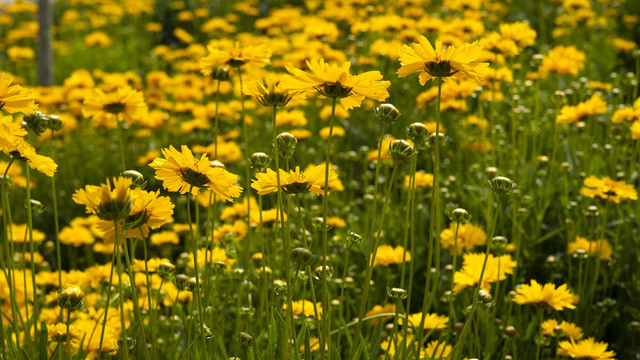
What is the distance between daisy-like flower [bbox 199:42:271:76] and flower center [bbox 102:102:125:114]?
0.30m

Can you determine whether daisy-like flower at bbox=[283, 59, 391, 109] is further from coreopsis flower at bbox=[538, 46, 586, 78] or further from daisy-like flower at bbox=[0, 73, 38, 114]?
coreopsis flower at bbox=[538, 46, 586, 78]

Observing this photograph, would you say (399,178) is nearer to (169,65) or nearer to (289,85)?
(289,85)

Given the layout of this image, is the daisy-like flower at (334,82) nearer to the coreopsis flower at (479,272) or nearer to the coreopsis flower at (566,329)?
the coreopsis flower at (479,272)

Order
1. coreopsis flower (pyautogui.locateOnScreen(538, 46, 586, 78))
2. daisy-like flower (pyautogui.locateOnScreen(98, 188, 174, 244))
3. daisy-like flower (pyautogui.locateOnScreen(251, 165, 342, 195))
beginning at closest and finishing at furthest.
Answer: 1. daisy-like flower (pyautogui.locateOnScreen(98, 188, 174, 244))
2. daisy-like flower (pyautogui.locateOnScreen(251, 165, 342, 195))
3. coreopsis flower (pyautogui.locateOnScreen(538, 46, 586, 78))

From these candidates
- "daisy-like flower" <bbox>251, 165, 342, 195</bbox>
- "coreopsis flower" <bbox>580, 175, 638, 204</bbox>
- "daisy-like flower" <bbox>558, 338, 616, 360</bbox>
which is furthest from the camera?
"coreopsis flower" <bbox>580, 175, 638, 204</bbox>

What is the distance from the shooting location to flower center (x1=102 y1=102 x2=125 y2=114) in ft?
6.17

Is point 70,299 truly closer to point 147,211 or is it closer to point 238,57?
point 147,211

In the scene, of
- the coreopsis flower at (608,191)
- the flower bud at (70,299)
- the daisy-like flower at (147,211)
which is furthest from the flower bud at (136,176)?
the coreopsis flower at (608,191)

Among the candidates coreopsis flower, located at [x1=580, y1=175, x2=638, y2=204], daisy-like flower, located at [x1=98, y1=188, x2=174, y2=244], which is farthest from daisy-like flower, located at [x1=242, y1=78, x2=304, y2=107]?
coreopsis flower, located at [x1=580, y1=175, x2=638, y2=204]

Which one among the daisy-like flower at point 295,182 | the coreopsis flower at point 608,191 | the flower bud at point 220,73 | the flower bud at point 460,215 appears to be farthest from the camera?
the coreopsis flower at point 608,191

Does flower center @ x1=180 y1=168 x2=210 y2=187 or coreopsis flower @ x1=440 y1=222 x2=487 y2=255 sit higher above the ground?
flower center @ x1=180 y1=168 x2=210 y2=187

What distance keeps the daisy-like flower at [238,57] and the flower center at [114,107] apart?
299 millimetres

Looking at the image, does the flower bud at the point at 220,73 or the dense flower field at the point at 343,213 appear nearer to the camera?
the dense flower field at the point at 343,213

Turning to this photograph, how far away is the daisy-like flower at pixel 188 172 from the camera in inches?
44.8
